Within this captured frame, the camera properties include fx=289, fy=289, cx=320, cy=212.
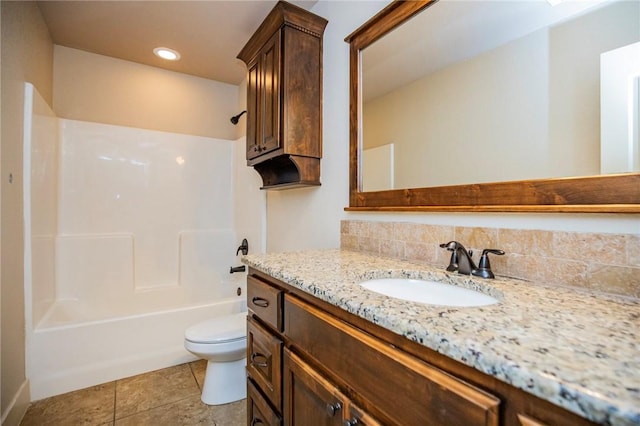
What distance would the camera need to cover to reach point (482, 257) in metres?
0.90

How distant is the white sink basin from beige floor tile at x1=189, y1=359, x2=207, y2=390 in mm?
1622

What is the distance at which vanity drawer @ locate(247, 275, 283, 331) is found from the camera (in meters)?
0.98

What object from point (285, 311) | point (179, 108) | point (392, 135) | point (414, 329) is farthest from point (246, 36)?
point (414, 329)

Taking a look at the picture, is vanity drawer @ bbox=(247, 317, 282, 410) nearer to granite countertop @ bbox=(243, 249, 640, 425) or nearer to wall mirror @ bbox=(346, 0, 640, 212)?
granite countertop @ bbox=(243, 249, 640, 425)

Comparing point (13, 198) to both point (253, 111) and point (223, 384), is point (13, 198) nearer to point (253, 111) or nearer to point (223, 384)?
point (253, 111)

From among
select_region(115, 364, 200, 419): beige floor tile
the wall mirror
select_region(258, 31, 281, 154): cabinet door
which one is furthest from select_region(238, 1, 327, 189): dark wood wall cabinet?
select_region(115, 364, 200, 419): beige floor tile

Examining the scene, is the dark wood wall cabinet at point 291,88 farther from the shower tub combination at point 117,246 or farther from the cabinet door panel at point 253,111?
the shower tub combination at point 117,246

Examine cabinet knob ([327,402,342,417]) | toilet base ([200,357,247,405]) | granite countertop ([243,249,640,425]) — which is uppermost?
granite countertop ([243,249,640,425])

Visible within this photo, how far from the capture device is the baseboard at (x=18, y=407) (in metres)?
1.45

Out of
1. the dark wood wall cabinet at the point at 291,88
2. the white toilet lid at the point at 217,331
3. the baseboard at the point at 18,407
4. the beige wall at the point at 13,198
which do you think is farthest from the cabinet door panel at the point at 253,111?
the baseboard at the point at 18,407

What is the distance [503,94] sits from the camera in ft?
3.10

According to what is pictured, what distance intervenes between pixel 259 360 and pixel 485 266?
0.87m

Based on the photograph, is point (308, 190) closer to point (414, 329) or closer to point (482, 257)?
point (482, 257)

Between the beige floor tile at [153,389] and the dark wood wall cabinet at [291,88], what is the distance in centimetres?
149
